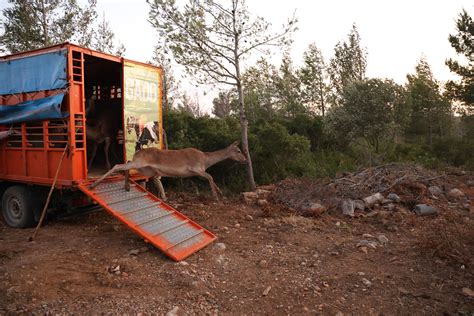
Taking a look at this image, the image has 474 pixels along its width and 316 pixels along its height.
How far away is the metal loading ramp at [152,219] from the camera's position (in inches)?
210

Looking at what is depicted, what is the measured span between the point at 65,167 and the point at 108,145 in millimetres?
2157

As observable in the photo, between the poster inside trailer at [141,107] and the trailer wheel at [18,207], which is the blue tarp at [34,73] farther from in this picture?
the trailer wheel at [18,207]

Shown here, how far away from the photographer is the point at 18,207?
719cm

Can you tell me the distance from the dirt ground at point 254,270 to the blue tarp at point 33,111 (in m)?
1.98

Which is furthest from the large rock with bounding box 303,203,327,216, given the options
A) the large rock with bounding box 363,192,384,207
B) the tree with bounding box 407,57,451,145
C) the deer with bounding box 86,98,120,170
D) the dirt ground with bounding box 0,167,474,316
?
the tree with bounding box 407,57,451,145

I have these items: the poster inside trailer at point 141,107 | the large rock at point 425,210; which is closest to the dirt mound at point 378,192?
the large rock at point 425,210

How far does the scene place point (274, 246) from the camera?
5.73m

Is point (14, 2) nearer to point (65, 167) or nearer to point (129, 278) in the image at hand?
point (65, 167)

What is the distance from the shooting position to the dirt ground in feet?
13.3

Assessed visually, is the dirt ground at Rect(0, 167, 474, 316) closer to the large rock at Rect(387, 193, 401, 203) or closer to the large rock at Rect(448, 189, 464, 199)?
the large rock at Rect(387, 193, 401, 203)

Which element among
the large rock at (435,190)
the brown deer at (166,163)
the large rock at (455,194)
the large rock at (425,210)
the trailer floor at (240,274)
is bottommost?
the trailer floor at (240,274)

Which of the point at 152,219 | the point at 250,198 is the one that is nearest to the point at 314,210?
the point at 250,198

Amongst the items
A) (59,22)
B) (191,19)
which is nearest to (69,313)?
(191,19)

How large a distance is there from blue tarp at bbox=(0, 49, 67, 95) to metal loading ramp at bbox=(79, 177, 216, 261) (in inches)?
71.9
